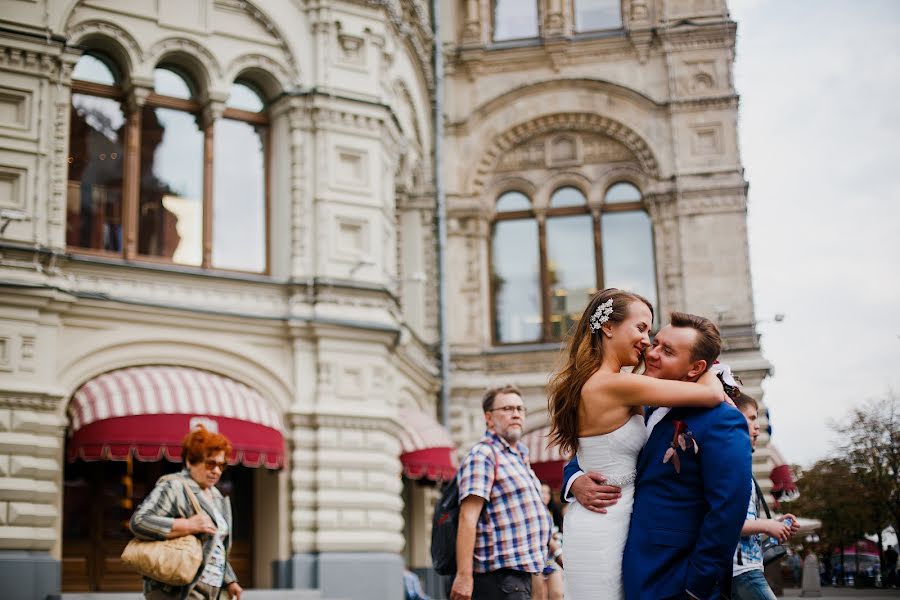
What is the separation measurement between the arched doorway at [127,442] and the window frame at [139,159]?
170 centimetres

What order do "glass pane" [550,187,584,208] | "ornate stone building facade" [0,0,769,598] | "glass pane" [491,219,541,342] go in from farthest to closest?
"glass pane" [550,187,584,208] < "glass pane" [491,219,541,342] < "ornate stone building facade" [0,0,769,598]

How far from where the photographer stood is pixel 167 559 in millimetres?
7633

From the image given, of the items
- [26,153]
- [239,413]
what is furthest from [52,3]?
[239,413]

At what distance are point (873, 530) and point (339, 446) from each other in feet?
85.3

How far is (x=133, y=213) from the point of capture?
57.2 feet

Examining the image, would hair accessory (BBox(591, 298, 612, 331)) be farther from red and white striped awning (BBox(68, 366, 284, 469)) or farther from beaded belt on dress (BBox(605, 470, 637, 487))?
red and white striped awning (BBox(68, 366, 284, 469))

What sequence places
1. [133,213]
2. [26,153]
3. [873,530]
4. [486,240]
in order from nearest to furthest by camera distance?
1. [26,153]
2. [133,213]
3. [486,240]
4. [873,530]

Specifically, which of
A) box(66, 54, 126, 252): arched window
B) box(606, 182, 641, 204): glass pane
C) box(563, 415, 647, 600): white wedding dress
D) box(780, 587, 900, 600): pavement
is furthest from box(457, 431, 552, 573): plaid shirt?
box(780, 587, 900, 600): pavement

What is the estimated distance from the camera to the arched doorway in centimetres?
1540

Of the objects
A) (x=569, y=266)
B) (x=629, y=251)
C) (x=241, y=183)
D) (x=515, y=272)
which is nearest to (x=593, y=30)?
(x=629, y=251)

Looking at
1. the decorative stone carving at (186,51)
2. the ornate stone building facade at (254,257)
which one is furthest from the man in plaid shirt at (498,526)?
the decorative stone carving at (186,51)

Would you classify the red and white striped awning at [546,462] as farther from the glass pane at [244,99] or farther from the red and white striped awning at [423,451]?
the glass pane at [244,99]

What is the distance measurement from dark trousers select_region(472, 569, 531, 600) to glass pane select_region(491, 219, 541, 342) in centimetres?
1794

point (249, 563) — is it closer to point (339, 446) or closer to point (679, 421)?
point (339, 446)
